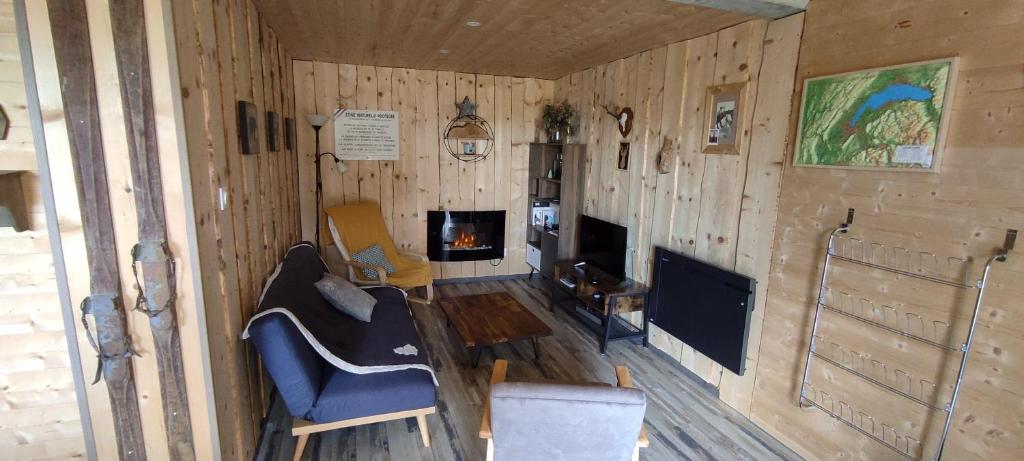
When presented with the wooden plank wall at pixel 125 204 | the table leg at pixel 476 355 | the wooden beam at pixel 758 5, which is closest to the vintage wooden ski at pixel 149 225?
the wooden plank wall at pixel 125 204

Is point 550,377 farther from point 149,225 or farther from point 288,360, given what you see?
point 149,225

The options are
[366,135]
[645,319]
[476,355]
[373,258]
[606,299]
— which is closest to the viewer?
[476,355]

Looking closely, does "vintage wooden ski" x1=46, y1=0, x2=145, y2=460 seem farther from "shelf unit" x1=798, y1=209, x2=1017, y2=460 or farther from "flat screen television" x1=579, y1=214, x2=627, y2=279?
"flat screen television" x1=579, y1=214, x2=627, y2=279

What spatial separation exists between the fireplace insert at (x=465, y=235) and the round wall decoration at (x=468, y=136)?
2.21 ft

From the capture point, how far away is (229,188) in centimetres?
204

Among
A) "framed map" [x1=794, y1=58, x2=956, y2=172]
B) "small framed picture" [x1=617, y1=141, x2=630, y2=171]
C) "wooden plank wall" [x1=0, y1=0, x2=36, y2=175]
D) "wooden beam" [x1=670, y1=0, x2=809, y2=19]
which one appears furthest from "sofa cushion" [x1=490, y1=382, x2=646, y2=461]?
"small framed picture" [x1=617, y1=141, x2=630, y2=171]

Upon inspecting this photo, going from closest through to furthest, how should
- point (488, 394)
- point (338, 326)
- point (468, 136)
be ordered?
point (488, 394)
point (338, 326)
point (468, 136)

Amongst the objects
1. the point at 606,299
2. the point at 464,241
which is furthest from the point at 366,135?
the point at 606,299

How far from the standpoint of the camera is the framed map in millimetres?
1833

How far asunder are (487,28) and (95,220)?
2465mm

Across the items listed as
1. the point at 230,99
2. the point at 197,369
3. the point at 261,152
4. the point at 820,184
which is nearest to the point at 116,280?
the point at 197,369

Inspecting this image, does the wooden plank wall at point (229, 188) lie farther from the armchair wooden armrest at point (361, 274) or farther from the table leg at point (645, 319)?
the table leg at point (645, 319)

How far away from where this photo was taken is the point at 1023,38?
1597mm

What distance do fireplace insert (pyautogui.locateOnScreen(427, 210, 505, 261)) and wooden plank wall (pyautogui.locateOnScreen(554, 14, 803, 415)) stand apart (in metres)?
1.40
